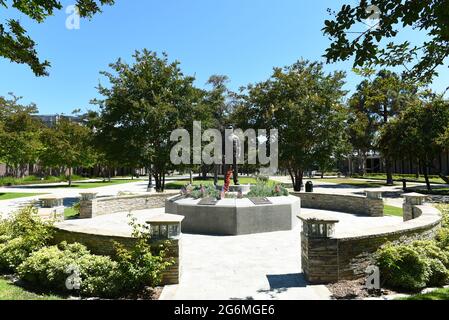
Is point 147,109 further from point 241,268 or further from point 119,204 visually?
point 241,268

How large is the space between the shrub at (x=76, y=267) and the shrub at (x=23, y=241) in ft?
2.43

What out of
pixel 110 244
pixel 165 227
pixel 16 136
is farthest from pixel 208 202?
pixel 16 136

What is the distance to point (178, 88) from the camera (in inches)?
965

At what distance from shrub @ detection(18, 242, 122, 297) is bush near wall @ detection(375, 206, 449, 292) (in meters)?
5.24

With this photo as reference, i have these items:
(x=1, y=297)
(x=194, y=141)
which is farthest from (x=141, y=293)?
(x=194, y=141)

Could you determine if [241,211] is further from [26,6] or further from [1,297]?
[26,6]

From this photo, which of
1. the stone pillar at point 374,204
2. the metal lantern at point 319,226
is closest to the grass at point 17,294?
the metal lantern at point 319,226

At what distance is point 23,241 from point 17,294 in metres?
2.08

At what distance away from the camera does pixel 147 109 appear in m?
21.7

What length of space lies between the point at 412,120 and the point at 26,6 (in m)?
30.7

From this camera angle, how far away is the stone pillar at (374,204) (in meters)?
14.7

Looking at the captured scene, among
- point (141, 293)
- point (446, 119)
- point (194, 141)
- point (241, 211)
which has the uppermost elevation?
point (446, 119)

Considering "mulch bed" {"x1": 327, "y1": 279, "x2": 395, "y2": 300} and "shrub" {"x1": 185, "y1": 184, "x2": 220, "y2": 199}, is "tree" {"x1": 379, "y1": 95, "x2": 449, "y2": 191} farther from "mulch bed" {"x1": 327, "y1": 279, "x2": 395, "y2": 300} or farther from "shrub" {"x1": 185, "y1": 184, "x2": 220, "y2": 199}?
"mulch bed" {"x1": 327, "y1": 279, "x2": 395, "y2": 300}
